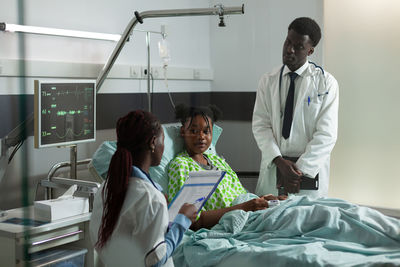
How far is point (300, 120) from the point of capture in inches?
98.7

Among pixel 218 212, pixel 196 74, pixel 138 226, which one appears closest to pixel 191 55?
pixel 196 74

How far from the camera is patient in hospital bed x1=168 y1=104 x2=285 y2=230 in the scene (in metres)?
2.32

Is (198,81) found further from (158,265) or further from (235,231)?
(158,265)

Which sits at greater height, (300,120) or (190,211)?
(300,120)

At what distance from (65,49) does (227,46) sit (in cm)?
91

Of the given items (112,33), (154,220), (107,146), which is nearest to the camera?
(154,220)

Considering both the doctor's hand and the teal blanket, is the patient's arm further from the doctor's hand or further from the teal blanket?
the doctor's hand

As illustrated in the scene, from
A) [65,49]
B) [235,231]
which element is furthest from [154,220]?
[65,49]

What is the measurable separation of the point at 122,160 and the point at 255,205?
1065 millimetres

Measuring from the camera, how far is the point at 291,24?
2.55 meters

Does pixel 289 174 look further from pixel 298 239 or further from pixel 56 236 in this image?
pixel 56 236

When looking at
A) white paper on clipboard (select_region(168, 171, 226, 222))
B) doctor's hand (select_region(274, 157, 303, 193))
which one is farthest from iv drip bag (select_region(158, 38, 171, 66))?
white paper on clipboard (select_region(168, 171, 226, 222))

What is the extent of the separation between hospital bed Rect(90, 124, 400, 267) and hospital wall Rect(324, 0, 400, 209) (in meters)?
0.42

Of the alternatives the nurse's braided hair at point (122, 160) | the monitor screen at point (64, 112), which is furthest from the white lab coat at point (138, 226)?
the monitor screen at point (64, 112)
